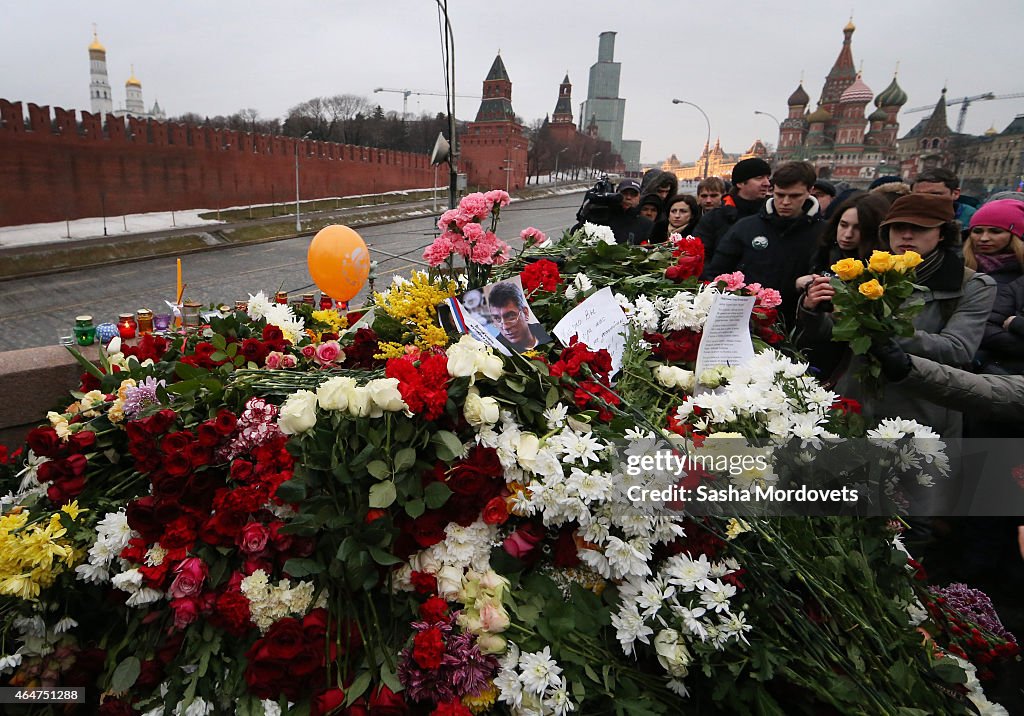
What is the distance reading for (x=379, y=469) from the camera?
4.18ft

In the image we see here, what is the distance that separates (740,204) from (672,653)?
12.0 feet

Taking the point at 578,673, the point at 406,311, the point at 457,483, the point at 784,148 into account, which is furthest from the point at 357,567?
the point at 784,148

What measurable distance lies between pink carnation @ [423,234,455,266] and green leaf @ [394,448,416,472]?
860 millimetres

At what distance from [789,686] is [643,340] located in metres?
1.11

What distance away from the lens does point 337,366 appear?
74.8 inches

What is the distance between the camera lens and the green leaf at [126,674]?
4.50 feet

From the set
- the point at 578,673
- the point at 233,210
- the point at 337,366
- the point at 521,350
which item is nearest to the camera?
the point at 578,673

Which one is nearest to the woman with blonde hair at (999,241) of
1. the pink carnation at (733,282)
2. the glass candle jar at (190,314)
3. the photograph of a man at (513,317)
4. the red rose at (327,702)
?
the pink carnation at (733,282)

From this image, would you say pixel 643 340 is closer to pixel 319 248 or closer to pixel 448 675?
pixel 448 675

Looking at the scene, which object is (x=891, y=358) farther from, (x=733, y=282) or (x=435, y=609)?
(x=435, y=609)

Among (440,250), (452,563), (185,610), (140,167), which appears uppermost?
(140,167)

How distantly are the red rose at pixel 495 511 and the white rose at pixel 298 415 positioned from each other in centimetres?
46

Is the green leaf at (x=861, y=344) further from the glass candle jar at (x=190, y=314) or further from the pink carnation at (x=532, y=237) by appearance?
Result: the glass candle jar at (x=190, y=314)
